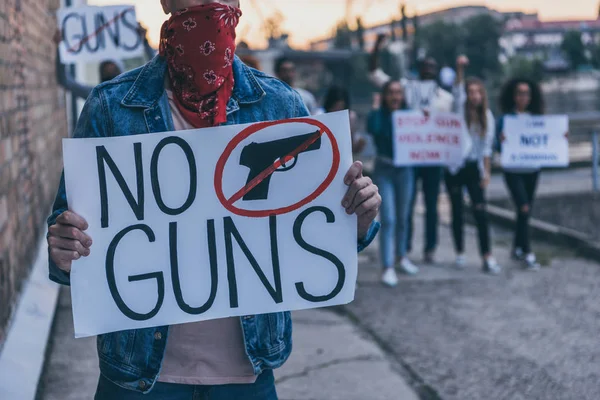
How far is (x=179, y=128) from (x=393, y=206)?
5699 millimetres

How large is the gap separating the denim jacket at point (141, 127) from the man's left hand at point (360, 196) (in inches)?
11.1

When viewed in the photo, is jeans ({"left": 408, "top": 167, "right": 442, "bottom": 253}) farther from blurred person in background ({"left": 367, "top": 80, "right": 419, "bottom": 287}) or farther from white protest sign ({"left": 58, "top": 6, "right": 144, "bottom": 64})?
white protest sign ({"left": 58, "top": 6, "right": 144, "bottom": 64})

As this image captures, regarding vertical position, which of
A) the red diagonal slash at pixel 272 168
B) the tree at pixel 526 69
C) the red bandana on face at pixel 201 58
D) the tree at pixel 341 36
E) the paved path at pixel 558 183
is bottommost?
the paved path at pixel 558 183

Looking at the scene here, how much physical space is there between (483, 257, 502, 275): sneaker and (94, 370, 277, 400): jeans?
19.8 feet

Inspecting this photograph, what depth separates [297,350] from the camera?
5.43 m

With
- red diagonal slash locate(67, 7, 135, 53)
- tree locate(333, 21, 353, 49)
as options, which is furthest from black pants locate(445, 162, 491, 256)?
tree locate(333, 21, 353, 49)

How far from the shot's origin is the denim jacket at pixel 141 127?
7.00ft

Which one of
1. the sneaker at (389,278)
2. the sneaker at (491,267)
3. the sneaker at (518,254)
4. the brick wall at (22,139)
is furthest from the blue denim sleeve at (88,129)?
the sneaker at (518,254)

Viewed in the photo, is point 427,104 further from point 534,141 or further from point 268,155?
point 268,155

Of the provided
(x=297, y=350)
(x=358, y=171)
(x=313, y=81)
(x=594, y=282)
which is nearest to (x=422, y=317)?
(x=297, y=350)

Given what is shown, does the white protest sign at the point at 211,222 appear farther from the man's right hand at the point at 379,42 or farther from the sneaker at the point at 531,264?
the man's right hand at the point at 379,42

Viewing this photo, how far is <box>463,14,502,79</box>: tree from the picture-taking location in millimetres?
71000

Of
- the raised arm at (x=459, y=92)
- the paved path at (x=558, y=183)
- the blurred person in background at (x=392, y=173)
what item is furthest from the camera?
the paved path at (x=558, y=183)

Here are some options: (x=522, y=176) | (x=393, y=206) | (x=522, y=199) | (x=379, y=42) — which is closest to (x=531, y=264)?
(x=522, y=199)
